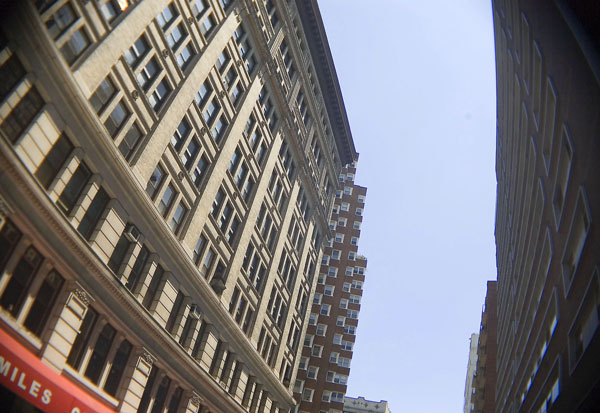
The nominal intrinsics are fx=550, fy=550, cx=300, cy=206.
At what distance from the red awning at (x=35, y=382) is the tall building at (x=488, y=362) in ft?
191

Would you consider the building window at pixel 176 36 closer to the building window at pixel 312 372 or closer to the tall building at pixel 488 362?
the tall building at pixel 488 362

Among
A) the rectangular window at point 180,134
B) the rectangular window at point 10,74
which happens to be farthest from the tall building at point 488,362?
the rectangular window at point 10,74

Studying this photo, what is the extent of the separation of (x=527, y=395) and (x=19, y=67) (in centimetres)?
2982

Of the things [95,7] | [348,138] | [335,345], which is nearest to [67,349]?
[95,7]

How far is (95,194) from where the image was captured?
22.7 m

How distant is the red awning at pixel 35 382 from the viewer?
1680 centimetres

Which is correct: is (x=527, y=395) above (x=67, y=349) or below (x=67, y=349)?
above

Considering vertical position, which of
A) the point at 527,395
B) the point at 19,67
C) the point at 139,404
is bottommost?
the point at 139,404

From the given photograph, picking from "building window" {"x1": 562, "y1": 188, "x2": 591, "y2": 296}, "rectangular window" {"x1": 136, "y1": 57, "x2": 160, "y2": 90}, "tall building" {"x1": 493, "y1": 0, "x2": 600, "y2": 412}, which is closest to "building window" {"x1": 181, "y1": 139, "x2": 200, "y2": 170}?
"rectangular window" {"x1": 136, "y1": 57, "x2": 160, "y2": 90}

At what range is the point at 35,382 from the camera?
17.9m

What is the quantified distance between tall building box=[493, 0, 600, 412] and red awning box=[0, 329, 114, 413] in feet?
55.4

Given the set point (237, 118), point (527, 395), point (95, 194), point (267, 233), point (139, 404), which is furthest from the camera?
point (267, 233)

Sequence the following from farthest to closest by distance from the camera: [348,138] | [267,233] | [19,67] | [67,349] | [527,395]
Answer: [348,138] → [267,233] → [527,395] → [67,349] → [19,67]

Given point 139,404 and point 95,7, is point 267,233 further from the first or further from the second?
point 95,7
